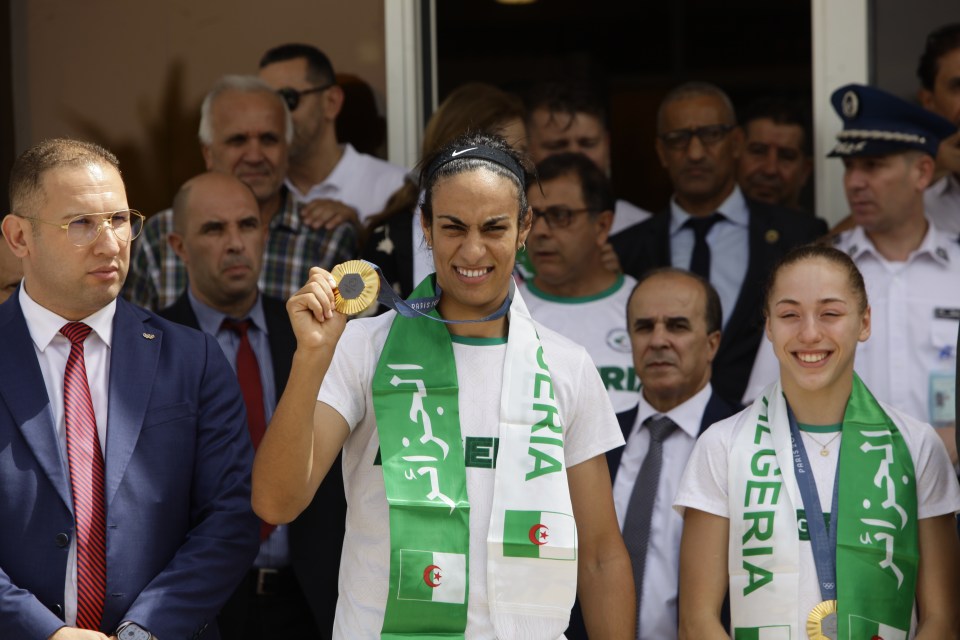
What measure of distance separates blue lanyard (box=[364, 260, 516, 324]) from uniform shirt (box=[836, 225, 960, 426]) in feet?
5.84

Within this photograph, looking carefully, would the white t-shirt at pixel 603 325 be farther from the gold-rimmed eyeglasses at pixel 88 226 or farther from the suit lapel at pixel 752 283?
the gold-rimmed eyeglasses at pixel 88 226

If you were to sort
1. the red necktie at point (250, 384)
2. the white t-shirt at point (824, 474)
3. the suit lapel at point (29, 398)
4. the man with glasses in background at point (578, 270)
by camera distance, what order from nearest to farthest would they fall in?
the suit lapel at point (29, 398) < the white t-shirt at point (824, 474) < the red necktie at point (250, 384) < the man with glasses in background at point (578, 270)

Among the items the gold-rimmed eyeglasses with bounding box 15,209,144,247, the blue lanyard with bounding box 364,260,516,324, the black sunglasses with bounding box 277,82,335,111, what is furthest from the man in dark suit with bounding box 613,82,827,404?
the gold-rimmed eyeglasses with bounding box 15,209,144,247

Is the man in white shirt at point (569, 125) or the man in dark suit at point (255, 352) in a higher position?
the man in white shirt at point (569, 125)

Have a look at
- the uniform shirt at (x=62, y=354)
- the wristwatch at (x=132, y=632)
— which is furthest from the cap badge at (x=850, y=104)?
the wristwatch at (x=132, y=632)

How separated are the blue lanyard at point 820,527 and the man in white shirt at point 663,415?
575mm

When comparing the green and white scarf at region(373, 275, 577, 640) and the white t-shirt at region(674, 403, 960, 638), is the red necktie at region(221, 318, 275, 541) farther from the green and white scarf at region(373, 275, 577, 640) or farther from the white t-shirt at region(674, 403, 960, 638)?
the white t-shirt at region(674, 403, 960, 638)

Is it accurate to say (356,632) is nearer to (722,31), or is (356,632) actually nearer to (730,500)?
(730,500)

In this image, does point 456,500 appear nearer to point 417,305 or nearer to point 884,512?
point 417,305

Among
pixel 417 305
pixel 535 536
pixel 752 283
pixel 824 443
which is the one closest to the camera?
pixel 535 536

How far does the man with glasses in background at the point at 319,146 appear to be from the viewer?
18.5ft

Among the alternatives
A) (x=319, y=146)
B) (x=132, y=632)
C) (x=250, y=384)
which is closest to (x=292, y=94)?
(x=319, y=146)

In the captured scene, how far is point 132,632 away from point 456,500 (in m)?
0.81

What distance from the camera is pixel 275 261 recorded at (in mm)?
5172
